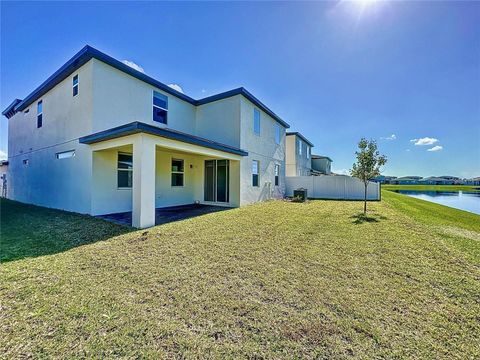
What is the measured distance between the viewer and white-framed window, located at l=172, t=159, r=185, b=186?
12102mm

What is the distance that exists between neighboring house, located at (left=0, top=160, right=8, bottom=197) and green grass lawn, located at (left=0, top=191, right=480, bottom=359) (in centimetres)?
1671

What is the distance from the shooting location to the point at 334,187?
18.2 metres

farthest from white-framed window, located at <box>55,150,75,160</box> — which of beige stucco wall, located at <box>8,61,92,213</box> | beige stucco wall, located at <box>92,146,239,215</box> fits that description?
beige stucco wall, located at <box>92,146,239,215</box>

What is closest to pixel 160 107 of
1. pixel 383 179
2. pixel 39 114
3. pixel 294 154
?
pixel 39 114

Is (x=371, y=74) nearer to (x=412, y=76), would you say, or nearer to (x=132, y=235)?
(x=412, y=76)

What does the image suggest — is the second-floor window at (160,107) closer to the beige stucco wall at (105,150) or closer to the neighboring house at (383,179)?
the beige stucco wall at (105,150)

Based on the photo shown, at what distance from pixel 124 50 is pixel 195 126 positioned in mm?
5490

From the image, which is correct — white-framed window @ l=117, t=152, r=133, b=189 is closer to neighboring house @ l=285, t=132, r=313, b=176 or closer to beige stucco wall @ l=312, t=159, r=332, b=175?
neighboring house @ l=285, t=132, r=313, b=176

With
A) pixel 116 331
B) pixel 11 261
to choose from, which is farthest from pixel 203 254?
pixel 11 261

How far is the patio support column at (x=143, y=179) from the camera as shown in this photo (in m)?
6.78

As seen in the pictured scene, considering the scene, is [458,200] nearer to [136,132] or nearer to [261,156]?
[261,156]

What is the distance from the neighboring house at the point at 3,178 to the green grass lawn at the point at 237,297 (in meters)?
16.7

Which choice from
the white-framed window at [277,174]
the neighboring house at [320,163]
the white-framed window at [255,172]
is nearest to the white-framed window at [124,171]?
the white-framed window at [255,172]

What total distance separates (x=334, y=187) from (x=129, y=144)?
647 inches
